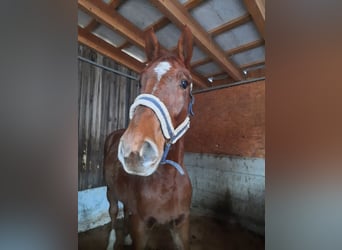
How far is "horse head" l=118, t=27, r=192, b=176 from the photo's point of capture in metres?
0.47

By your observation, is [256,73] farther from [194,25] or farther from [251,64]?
[194,25]

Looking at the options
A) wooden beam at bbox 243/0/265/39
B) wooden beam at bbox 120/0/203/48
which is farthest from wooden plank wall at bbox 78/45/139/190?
wooden beam at bbox 243/0/265/39

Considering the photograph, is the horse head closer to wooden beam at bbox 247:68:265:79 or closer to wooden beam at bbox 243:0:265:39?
wooden beam at bbox 243:0:265:39

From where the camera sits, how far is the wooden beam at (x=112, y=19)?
791 mm

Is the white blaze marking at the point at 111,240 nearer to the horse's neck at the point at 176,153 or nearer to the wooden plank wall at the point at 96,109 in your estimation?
the wooden plank wall at the point at 96,109

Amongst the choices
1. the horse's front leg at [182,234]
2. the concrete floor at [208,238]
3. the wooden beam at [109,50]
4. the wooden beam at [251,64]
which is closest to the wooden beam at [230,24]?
the wooden beam at [251,64]

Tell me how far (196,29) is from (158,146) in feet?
2.31

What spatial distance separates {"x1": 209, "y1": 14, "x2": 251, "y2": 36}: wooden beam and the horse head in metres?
0.33

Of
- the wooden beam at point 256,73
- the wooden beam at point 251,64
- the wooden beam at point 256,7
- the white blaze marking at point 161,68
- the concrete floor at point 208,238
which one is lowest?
the concrete floor at point 208,238

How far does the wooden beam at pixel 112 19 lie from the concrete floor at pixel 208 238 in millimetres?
1197

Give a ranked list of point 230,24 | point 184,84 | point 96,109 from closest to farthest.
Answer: point 184,84, point 230,24, point 96,109

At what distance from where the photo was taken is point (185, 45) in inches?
26.8

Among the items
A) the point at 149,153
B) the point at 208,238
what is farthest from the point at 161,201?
the point at 208,238
